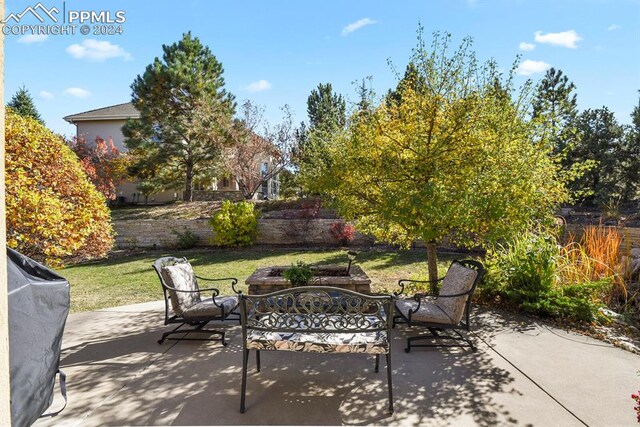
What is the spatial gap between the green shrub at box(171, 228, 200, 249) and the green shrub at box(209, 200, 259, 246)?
3.78 ft

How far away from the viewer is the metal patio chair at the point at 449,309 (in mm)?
4035

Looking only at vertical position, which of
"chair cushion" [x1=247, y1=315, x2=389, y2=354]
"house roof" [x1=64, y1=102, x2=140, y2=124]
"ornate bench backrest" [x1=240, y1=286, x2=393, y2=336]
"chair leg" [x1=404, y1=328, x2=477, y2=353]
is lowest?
"chair leg" [x1=404, y1=328, x2=477, y2=353]

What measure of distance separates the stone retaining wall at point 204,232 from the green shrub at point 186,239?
0.13 meters

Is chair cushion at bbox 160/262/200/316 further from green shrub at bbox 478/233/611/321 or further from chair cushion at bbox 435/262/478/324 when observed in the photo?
green shrub at bbox 478/233/611/321

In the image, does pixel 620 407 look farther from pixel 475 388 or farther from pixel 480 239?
pixel 480 239

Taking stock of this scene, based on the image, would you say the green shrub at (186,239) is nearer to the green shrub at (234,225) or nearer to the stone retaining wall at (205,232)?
the stone retaining wall at (205,232)

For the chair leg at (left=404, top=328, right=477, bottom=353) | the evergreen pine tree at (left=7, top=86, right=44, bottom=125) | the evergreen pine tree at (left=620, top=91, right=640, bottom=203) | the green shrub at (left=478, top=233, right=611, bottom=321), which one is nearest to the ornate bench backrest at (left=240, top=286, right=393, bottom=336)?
the chair leg at (left=404, top=328, right=477, bottom=353)

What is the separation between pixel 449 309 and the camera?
4152 mm

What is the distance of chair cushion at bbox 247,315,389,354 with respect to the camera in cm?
297

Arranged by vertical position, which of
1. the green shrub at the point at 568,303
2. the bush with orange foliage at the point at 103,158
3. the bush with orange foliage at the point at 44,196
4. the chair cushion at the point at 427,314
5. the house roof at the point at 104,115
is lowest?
the green shrub at the point at 568,303

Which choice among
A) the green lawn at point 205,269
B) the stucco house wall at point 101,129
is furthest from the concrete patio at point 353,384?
the stucco house wall at point 101,129

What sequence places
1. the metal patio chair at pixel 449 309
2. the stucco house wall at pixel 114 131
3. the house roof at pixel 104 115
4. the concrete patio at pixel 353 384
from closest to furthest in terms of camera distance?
the concrete patio at pixel 353 384
the metal patio chair at pixel 449 309
the stucco house wall at pixel 114 131
the house roof at pixel 104 115

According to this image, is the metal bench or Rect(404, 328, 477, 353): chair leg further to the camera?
Rect(404, 328, 477, 353): chair leg

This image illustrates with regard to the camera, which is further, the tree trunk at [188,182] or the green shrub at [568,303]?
the tree trunk at [188,182]
